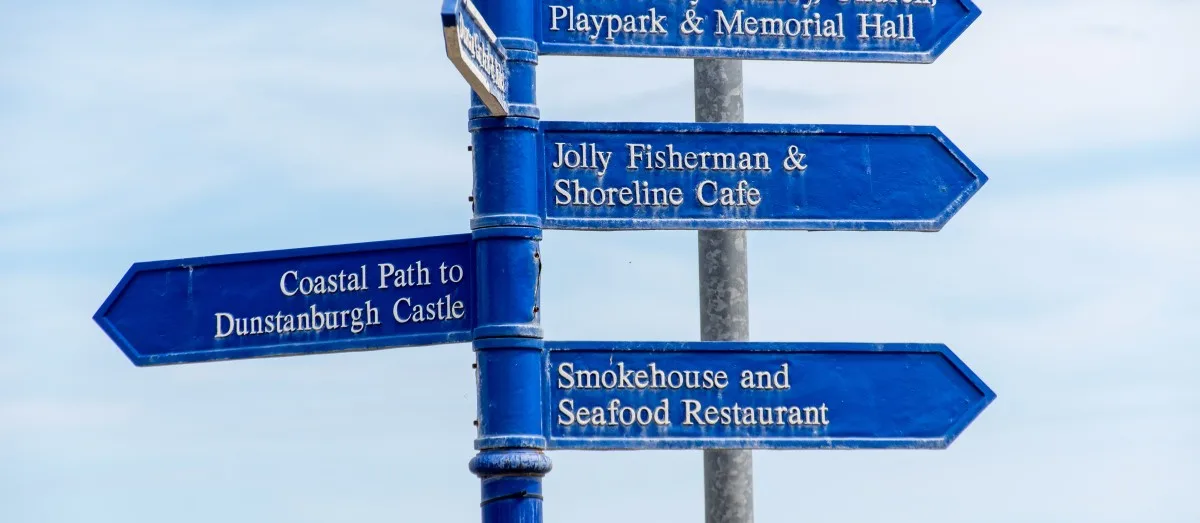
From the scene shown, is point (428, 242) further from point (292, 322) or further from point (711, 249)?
point (711, 249)

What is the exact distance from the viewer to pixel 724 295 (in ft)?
23.4

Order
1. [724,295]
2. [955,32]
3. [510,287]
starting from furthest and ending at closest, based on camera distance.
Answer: [724,295] → [955,32] → [510,287]

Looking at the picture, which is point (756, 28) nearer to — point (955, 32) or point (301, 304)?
point (955, 32)

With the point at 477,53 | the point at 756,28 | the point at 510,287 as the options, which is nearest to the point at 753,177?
the point at 756,28

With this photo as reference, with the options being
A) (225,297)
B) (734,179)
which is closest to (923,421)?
(734,179)

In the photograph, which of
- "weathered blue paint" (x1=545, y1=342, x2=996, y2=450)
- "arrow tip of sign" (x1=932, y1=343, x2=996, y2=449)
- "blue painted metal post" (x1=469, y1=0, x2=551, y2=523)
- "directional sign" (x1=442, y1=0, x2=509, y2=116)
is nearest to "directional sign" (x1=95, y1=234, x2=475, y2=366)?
"blue painted metal post" (x1=469, y1=0, x2=551, y2=523)

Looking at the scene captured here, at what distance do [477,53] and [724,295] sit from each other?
1930 millimetres

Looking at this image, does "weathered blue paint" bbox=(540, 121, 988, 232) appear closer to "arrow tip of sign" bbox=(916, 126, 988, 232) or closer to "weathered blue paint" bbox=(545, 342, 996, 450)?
"arrow tip of sign" bbox=(916, 126, 988, 232)

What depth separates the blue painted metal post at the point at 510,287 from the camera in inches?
237

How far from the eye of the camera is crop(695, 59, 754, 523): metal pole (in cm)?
703

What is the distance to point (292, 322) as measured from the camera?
20.5 ft

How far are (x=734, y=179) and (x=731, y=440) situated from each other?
950mm

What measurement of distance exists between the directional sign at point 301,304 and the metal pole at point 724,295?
133 cm

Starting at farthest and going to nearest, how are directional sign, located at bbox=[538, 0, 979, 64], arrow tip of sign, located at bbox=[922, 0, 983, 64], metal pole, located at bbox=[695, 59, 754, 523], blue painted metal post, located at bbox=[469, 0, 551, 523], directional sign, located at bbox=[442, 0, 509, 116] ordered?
metal pole, located at bbox=[695, 59, 754, 523] < arrow tip of sign, located at bbox=[922, 0, 983, 64] < directional sign, located at bbox=[538, 0, 979, 64] < blue painted metal post, located at bbox=[469, 0, 551, 523] < directional sign, located at bbox=[442, 0, 509, 116]
